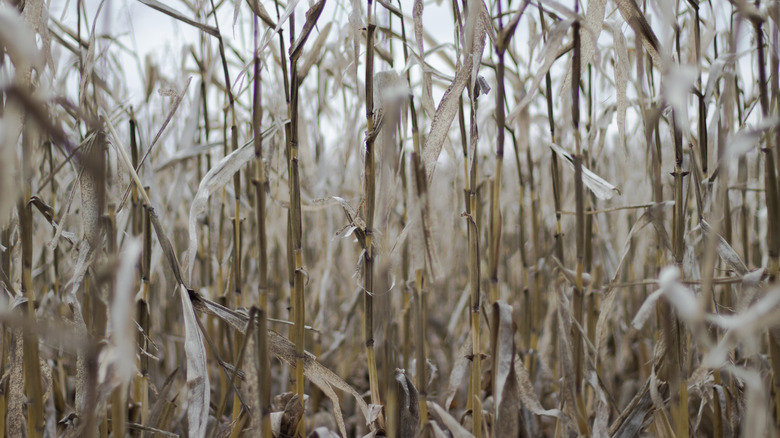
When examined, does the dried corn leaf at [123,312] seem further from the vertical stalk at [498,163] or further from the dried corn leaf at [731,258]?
the dried corn leaf at [731,258]

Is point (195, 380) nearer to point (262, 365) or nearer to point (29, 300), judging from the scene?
point (262, 365)

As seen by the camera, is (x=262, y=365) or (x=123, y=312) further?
(x=262, y=365)

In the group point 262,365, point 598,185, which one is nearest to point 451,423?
point 262,365

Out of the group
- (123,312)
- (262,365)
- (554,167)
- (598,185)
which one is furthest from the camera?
(554,167)

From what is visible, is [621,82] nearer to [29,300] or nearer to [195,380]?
[195,380]

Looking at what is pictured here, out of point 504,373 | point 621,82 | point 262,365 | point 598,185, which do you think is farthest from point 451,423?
point 621,82

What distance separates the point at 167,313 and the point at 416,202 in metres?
0.93

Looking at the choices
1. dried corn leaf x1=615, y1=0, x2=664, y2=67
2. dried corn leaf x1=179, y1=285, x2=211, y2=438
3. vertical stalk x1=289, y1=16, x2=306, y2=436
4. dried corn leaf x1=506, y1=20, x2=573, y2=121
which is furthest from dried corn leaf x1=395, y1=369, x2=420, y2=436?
dried corn leaf x1=615, y1=0, x2=664, y2=67

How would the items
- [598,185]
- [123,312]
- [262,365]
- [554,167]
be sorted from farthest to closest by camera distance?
1. [554,167]
2. [598,185]
3. [262,365]
4. [123,312]

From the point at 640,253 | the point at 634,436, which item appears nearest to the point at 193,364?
the point at 634,436

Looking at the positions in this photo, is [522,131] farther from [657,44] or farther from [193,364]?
[193,364]

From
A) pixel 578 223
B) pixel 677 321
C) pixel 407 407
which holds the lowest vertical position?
pixel 407 407

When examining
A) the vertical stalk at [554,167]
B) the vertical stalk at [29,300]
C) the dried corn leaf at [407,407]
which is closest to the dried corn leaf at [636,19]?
the vertical stalk at [554,167]

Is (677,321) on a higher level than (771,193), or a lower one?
lower
